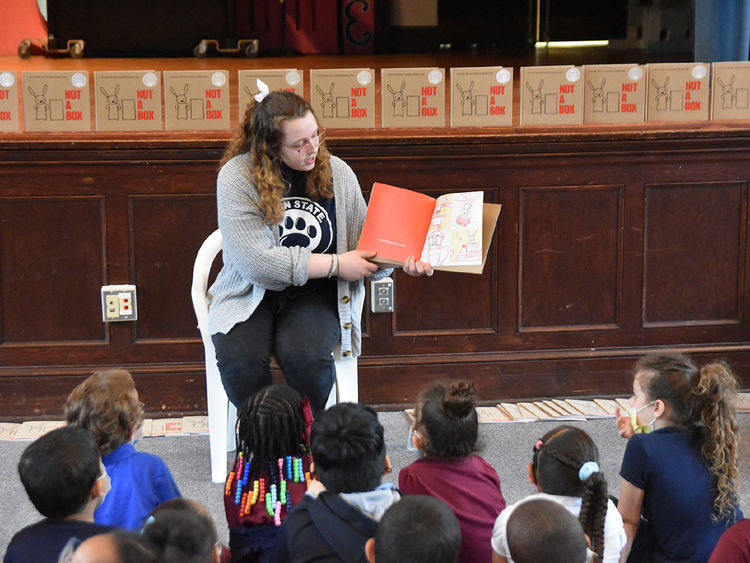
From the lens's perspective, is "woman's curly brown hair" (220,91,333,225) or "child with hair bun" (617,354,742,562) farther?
"woman's curly brown hair" (220,91,333,225)

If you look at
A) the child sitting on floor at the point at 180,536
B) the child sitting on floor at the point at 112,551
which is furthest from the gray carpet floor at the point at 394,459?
the child sitting on floor at the point at 112,551

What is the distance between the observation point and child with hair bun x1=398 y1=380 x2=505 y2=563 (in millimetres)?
1831

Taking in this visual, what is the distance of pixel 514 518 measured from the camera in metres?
1.45

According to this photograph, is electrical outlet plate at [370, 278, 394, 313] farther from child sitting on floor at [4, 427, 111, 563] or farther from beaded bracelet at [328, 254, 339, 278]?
child sitting on floor at [4, 427, 111, 563]

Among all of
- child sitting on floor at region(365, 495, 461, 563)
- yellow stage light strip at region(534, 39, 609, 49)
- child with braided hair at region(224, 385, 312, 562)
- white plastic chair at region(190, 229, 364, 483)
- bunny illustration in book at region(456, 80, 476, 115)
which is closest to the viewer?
child sitting on floor at region(365, 495, 461, 563)

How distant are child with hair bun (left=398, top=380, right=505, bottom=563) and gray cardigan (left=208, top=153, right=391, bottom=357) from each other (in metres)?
0.70

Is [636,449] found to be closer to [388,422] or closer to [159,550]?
[159,550]

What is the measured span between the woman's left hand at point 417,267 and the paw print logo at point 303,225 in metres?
0.25

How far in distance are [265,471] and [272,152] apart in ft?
3.08

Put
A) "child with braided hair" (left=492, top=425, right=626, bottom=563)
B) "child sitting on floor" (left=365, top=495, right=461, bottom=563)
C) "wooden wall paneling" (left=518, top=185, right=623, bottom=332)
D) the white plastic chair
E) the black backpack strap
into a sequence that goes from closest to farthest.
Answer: "child sitting on floor" (left=365, top=495, right=461, bottom=563) < the black backpack strap < "child with braided hair" (left=492, top=425, right=626, bottom=563) < the white plastic chair < "wooden wall paneling" (left=518, top=185, right=623, bottom=332)

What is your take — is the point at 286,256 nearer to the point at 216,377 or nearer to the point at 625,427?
the point at 216,377

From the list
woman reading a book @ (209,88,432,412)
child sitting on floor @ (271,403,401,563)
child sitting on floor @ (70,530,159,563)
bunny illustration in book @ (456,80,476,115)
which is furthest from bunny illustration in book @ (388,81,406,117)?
child sitting on floor @ (70,530,159,563)

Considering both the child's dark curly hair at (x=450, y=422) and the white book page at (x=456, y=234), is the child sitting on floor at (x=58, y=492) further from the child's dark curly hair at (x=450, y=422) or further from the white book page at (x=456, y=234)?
the white book page at (x=456, y=234)

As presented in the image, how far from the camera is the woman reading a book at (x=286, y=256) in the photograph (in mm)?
2533
